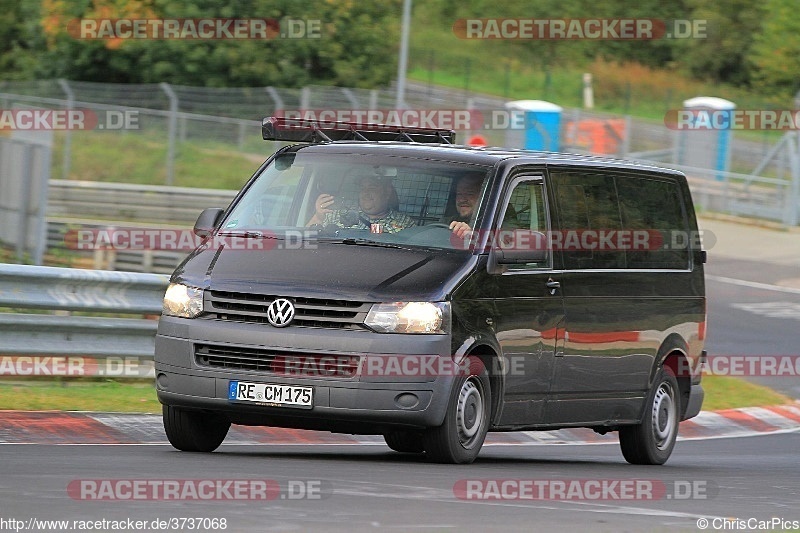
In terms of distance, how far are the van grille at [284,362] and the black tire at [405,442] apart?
988mm

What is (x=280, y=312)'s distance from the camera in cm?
978

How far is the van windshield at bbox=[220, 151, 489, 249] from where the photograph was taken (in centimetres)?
1052

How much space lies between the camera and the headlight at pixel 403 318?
9703 mm

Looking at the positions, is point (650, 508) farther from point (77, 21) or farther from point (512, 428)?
point (77, 21)

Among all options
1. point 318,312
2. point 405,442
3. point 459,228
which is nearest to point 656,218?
point 459,228

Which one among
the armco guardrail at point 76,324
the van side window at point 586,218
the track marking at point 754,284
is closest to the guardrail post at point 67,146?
the track marking at point 754,284

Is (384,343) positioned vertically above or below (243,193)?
below

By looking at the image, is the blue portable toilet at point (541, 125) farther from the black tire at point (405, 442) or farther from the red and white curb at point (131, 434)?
the black tire at point (405, 442)

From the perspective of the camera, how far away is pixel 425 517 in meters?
7.53

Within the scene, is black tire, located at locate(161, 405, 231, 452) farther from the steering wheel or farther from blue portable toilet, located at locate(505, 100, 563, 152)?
blue portable toilet, located at locate(505, 100, 563, 152)

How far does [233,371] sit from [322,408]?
574 millimetres

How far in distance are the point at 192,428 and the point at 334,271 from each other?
1.46 m

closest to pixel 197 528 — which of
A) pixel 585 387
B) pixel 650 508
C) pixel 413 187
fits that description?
pixel 650 508

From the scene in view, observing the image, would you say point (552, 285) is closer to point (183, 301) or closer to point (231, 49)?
point (183, 301)
